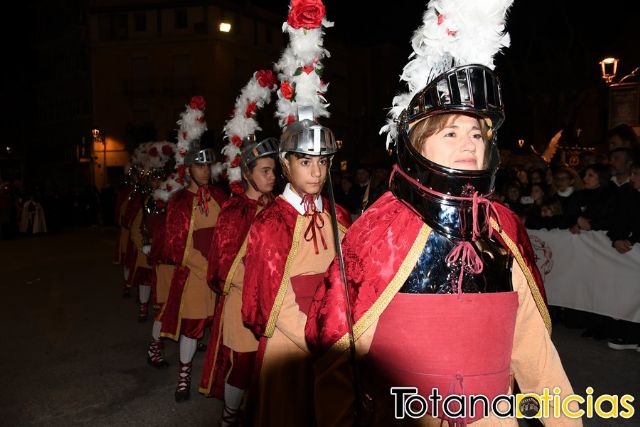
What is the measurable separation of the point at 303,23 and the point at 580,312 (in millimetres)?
5449

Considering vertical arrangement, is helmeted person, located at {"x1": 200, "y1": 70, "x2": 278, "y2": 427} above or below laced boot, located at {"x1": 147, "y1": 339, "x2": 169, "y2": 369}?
above

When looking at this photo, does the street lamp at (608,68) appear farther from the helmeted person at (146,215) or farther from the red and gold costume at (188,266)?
the red and gold costume at (188,266)

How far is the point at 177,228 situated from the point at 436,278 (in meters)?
3.45

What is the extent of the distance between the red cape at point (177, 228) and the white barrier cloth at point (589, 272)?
15.4ft

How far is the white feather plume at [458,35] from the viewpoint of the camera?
6.44 feet

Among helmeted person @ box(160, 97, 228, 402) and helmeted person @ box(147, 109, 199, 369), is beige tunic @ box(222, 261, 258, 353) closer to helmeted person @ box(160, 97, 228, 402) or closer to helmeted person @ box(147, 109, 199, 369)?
helmeted person @ box(160, 97, 228, 402)

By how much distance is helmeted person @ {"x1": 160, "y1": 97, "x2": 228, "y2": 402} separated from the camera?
477 cm

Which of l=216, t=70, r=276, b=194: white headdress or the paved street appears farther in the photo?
l=216, t=70, r=276, b=194: white headdress

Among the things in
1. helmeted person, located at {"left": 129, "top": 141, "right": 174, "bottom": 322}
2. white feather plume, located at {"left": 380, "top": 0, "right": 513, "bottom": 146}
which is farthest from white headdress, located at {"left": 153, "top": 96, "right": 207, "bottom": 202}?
white feather plume, located at {"left": 380, "top": 0, "right": 513, "bottom": 146}

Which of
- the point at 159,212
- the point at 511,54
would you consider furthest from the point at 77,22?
the point at 159,212

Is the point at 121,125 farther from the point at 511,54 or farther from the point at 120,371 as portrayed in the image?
the point at 120,371

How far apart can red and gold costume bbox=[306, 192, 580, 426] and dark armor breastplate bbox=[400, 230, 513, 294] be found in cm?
3

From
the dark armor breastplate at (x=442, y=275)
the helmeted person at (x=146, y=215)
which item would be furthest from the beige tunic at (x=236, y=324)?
the helmeted person at (x=146, y=215)

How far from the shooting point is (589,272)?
21.4ft
